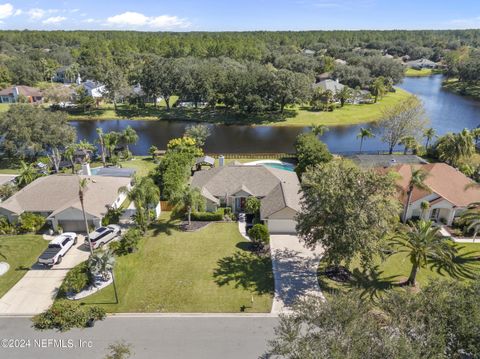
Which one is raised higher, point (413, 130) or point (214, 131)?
point (413, 130)

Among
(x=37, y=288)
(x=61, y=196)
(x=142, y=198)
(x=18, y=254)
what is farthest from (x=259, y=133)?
(x=37, y=288)

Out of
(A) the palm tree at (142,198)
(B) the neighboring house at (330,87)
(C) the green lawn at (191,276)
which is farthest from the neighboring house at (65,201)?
(B) the neighboring house at (330,87)

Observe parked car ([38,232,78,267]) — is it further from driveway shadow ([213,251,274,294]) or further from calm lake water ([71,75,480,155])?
calm lake water ([71,75,480,155])

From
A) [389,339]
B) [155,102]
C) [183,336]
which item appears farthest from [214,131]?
[389,339]

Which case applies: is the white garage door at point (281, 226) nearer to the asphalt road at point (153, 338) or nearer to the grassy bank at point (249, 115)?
the asphalt road at point (153, 338)

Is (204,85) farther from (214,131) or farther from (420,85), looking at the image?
(420,85)

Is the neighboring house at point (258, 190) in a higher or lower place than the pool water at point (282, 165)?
higher
